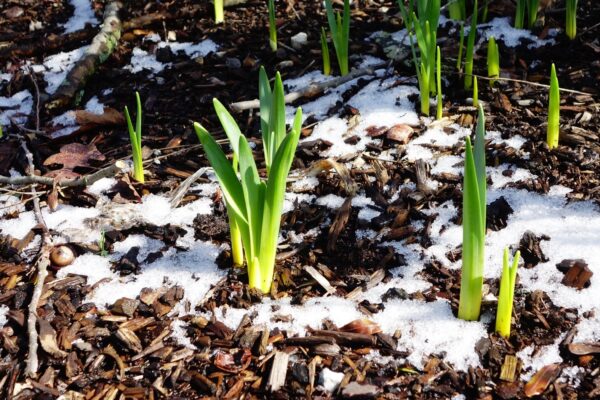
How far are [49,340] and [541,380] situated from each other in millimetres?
1223

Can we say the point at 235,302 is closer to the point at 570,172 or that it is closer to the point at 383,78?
the point at 570,172

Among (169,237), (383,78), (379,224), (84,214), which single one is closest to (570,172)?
(379,224)

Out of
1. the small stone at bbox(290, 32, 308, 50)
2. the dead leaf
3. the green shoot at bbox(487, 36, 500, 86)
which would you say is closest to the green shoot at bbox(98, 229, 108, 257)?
the dead leaf

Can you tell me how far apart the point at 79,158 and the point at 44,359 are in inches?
38.0

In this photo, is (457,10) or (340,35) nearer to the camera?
(340,35)

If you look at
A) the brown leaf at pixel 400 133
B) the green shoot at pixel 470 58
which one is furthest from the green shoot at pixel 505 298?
the green shoot at pixel 470 58

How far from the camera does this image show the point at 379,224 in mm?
1928

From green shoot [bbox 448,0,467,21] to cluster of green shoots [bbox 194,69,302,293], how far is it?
1.50m

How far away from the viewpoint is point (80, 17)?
3.52 meters

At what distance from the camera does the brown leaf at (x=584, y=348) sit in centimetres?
147

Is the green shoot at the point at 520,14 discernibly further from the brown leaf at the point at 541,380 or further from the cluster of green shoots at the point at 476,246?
the brown leaf at the point at 541,380

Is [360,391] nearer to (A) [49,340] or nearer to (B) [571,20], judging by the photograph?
(A) [49,340]

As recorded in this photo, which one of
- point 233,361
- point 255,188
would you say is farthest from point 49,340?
point 255,188

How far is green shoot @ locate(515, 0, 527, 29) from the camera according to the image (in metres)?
2.74
